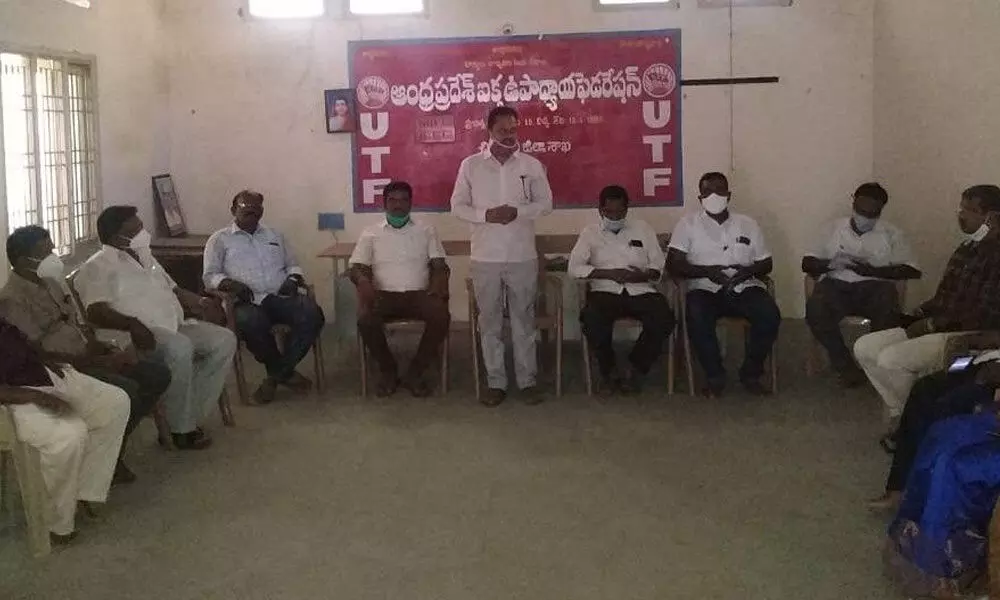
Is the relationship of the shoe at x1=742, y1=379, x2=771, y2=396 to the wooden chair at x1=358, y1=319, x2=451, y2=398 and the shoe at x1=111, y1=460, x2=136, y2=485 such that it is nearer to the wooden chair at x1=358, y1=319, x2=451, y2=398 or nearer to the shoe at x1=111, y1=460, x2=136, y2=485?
the wooden chair at x1=358, y1=319, x2=451, y2=398

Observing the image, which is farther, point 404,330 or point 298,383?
point 298,383

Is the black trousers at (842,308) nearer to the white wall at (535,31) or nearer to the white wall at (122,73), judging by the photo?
the white wall at (535,31)

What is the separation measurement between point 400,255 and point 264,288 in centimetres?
81

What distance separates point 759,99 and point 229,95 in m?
3.87

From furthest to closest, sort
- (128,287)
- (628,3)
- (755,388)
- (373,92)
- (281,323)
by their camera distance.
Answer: (373,92)
(628,3)
(281,323)
(755,388)
(128,287)

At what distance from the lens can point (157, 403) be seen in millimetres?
5355

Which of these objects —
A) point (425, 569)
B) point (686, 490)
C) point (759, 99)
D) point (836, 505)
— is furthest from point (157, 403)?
point (759, 99)

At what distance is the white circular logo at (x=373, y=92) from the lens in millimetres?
8188

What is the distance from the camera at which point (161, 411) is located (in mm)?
5488

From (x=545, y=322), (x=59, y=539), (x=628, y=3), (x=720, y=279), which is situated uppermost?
(x=628, y=3)

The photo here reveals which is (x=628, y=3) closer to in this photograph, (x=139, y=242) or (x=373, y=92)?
(x=373, y=92)

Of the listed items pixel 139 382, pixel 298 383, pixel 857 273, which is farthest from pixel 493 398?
pixel 857 273

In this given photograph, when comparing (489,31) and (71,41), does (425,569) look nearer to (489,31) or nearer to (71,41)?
(71,41)

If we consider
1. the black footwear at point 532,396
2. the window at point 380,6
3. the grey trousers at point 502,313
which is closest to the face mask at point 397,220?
the grey trousers at point 502,313
